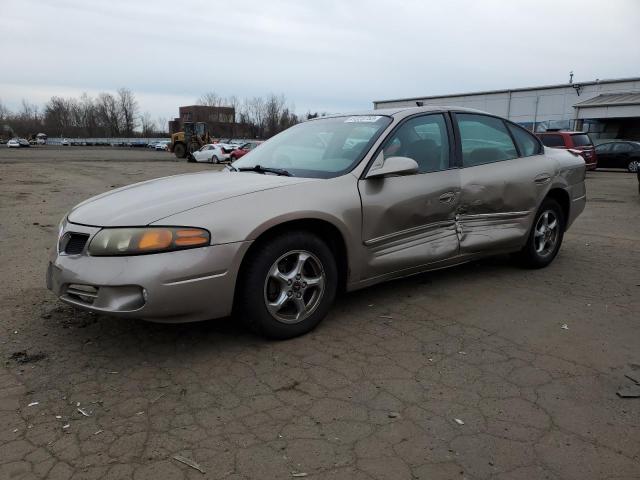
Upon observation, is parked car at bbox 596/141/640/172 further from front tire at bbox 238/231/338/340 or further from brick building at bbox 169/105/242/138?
brick building at bbox 169/105/242/138

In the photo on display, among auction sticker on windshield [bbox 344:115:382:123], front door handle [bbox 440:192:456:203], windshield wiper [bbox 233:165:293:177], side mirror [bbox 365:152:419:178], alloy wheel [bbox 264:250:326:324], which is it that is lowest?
alloy wheel [bbox 264:250:326:324]

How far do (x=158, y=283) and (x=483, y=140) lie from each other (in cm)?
309

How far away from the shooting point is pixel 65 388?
105 inches

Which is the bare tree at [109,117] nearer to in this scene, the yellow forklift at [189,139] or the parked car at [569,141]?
the yellow forklift at [189,139]

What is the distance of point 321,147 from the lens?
13.0 feet

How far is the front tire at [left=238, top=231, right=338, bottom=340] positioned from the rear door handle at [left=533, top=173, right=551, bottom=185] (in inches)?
96.5

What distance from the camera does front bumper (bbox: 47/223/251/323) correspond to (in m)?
2.74

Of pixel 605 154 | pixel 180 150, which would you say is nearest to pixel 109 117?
pixel 180 150

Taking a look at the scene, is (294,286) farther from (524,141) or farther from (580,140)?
(580,140)

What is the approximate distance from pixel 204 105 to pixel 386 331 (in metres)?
106

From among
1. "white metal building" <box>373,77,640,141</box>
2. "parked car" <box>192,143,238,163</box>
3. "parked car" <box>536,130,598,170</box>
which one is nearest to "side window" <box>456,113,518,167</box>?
"parked car" <box>536,130,598,170</box>

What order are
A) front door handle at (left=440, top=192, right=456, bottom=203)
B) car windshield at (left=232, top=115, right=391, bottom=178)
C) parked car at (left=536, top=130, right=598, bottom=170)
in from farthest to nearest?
parked car at (left=536, top=130, right=598, bottom=170)
front door handle at (left=440, top=192, right=456, bottom=203)
car windshield at (left=232, top=115, right=391, bottom=178)

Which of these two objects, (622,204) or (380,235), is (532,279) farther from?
(622,204)

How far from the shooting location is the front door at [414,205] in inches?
140
